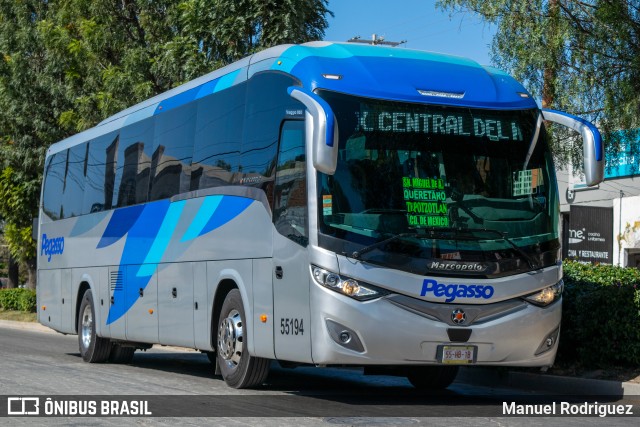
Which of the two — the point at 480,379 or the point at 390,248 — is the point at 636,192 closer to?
the point at 480,379

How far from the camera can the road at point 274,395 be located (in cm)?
952

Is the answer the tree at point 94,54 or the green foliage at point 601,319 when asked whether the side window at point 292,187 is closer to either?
the green foliage at point 601,319

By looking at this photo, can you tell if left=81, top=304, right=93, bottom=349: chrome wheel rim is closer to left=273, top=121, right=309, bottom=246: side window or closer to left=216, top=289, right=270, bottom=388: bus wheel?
left=216, top=289, right=270, bottom=388: bus wheel

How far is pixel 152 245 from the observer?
15016 mm

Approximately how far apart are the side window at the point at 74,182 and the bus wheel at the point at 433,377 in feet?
26.2

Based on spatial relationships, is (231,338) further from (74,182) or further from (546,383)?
(74,182)

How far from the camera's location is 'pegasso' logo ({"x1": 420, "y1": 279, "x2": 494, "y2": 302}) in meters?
10.2

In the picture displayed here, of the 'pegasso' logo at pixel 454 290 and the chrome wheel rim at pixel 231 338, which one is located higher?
the 'pegasso' logo at pixel 454 290

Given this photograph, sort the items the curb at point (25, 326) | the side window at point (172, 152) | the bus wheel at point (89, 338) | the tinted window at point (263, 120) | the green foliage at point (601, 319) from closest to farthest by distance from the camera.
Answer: the tinted window at point (263, 120), the green foliage at point (601, 319), the side window at point (172, 152), the bus wheel at point (89, 338), the curb at point (25, 326)

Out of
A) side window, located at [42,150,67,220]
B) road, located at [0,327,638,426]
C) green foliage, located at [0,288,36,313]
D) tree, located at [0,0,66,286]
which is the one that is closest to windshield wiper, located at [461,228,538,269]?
road, located at [0,327,638,426]

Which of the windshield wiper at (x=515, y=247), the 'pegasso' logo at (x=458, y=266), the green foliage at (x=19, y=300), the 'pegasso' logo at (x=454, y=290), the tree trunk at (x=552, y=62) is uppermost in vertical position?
the tree trunk at (x=552, y=62)

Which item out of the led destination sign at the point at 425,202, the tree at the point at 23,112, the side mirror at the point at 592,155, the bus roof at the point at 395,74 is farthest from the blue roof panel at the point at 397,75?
the tree at the point at 23,112

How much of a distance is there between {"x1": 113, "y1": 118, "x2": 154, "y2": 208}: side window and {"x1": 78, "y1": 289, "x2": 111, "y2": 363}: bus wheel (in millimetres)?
2111

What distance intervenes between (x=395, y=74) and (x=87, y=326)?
29.6 feet
